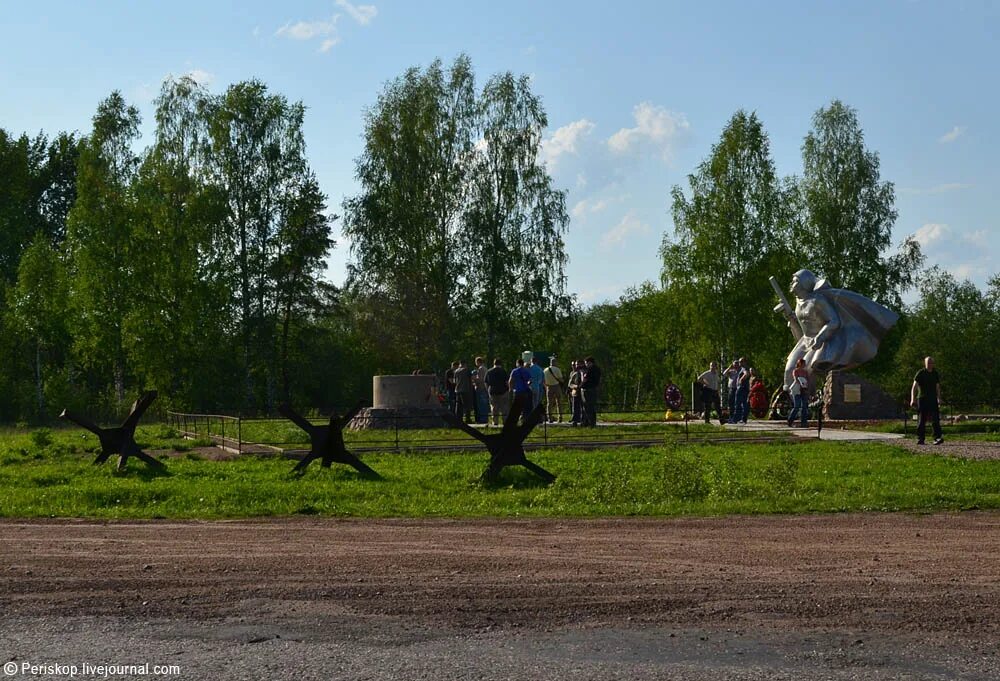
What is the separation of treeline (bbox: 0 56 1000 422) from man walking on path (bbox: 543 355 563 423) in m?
13.8

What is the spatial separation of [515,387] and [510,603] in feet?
61.9

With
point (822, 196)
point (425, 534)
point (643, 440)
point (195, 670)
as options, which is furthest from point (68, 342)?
point (195, 670)

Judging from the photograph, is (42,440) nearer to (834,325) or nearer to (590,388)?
(590,388)

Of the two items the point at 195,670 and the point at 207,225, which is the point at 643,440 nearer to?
the point at 195,670

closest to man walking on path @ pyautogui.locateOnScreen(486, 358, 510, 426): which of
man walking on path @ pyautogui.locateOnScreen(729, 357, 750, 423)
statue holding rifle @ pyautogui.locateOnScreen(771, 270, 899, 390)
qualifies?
man walking on path @ pyautogui.locateOnScreen(729, 357, 750, 423)

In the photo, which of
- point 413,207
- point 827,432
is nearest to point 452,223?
point 413,207

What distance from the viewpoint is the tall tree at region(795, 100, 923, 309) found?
5522 centimetres

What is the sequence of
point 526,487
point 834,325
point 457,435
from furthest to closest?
point 834,325, point 457,435, point 526,487

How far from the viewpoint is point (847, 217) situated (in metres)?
55.6

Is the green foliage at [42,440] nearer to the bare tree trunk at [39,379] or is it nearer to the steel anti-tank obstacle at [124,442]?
the steel anti-tank obstacle at [124,442]

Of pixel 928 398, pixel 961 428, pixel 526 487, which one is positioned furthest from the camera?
pixel 961 428

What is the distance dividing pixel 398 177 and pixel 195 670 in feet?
137

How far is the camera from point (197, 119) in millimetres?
50250

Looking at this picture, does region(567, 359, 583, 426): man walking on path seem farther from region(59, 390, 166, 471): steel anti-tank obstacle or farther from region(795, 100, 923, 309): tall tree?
region(795, 100, 923, 309): tall tree
